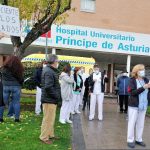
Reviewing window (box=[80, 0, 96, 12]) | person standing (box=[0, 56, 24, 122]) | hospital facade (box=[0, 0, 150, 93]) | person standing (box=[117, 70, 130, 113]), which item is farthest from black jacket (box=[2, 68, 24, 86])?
window (box=[80, 0, 96, 12])

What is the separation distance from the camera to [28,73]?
17875mm

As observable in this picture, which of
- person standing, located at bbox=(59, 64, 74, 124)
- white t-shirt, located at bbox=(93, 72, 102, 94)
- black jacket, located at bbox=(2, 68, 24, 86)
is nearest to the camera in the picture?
black jacket, located at bbox=(2, 68, 24, 86)

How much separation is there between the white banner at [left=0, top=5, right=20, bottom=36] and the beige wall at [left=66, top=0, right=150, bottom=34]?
70.1 ft

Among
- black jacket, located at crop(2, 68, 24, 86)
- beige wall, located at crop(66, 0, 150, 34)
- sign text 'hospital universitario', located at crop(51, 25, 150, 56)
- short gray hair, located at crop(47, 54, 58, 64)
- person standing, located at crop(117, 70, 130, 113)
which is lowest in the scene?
person standing, located at crop(117, 70, 130, 113)

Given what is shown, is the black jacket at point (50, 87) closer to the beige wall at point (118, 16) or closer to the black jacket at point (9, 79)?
the black jacket at point (9, 79)

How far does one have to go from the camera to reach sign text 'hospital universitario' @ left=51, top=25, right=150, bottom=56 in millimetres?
28247

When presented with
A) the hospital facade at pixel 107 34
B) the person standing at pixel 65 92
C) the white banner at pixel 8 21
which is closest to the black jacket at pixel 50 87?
the white banner at pixel 8 21

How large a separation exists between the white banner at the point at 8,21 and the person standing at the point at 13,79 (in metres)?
0.83

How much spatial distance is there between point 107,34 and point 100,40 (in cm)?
71

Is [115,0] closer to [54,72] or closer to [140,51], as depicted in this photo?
[140,51]

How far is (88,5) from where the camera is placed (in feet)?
112

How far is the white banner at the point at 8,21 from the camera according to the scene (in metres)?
10.9

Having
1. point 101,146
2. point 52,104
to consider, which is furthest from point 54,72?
point 101,146

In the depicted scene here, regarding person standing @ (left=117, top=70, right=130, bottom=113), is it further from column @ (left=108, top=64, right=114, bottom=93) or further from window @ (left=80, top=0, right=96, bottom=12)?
column @ (left=108, top=64, right=114, bottom=93)
